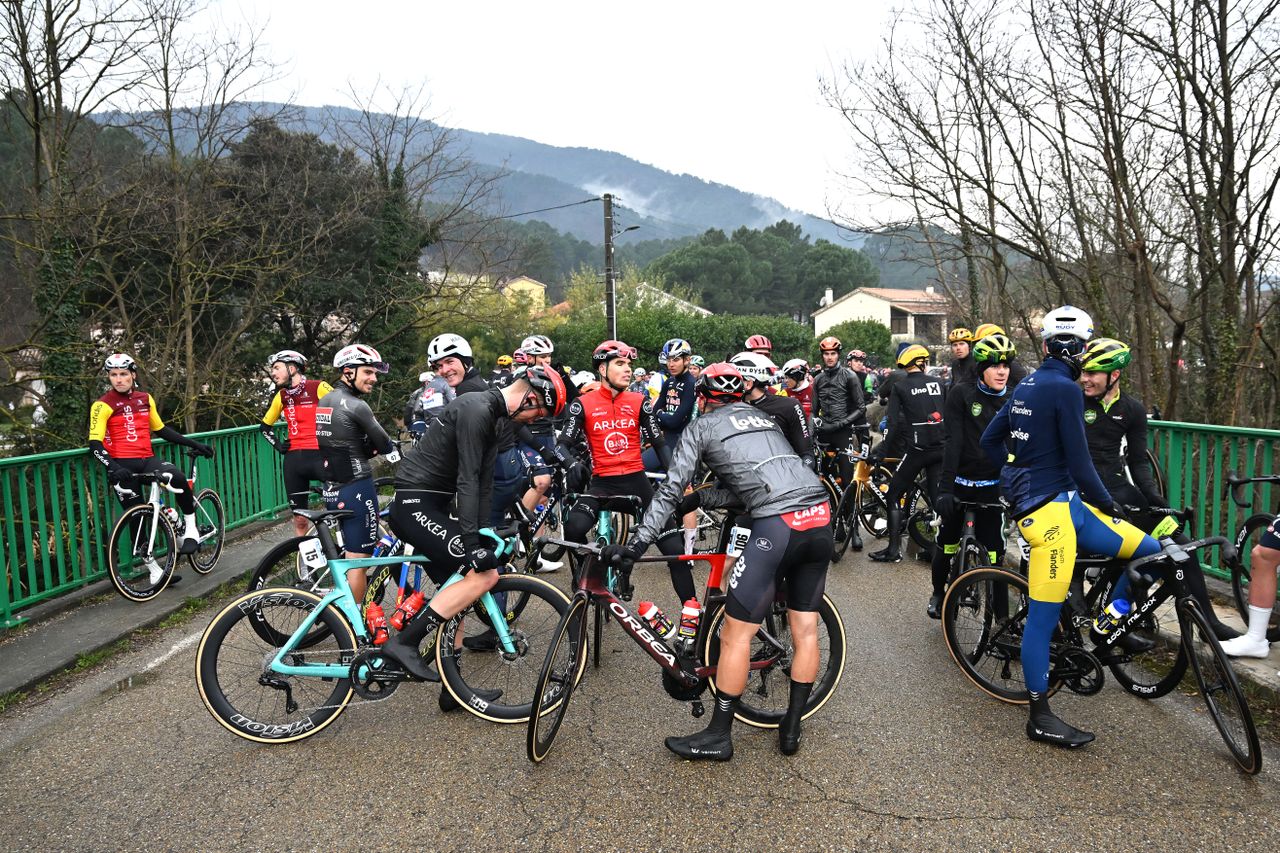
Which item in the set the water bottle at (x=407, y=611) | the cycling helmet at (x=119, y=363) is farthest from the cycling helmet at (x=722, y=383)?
the cycling helmet at (x=119, y=363)

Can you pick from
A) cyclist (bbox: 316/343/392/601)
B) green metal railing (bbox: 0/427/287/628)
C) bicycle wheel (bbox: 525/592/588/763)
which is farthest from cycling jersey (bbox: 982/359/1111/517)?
green metal railing (bbox: 0/427/287/628)

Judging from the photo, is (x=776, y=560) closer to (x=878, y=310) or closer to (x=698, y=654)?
(x=698, y=654)

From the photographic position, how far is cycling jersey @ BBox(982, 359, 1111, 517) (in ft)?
13.0

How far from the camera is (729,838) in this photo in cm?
Answer: 324

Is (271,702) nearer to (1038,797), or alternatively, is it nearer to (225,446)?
(1038,797)

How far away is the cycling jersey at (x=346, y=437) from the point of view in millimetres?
5832

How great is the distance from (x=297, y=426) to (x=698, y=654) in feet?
14.7

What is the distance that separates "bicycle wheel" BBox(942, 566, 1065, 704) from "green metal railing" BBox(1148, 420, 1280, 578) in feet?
8.49

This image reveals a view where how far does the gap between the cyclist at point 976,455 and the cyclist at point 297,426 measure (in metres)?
4.85

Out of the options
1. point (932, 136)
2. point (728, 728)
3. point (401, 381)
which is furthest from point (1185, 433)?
point (401, 381)

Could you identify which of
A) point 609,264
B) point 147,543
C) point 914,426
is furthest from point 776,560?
point 609,264

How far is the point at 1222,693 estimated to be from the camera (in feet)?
12.3

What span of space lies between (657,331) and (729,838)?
133 ft

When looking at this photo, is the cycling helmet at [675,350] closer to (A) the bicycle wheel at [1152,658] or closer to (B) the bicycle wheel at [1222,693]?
(A) the bicycle wheel at [1152,658]
